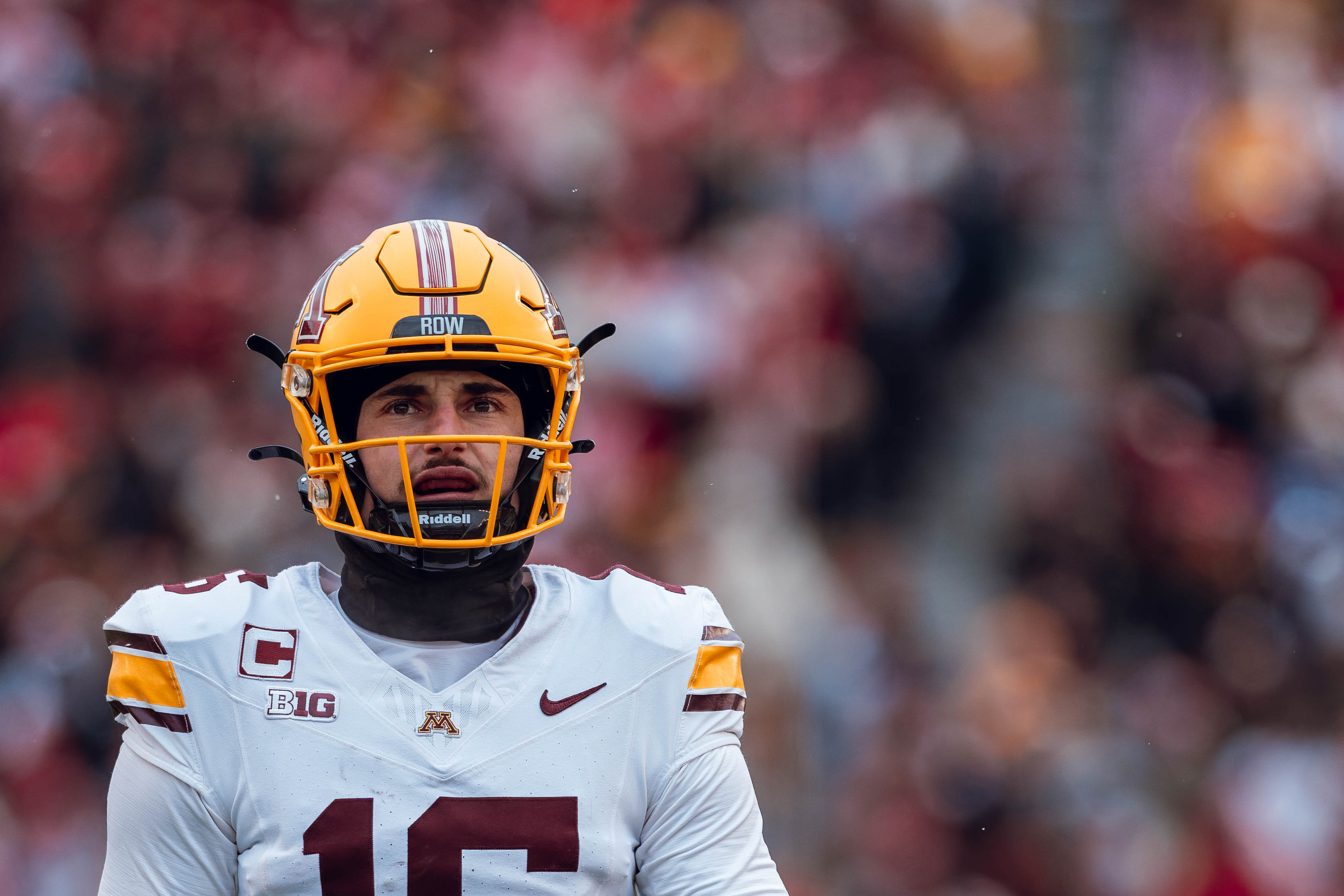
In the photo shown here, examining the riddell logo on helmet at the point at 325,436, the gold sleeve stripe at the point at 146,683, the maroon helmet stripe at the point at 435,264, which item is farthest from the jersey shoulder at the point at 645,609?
the gold sleeve stripe at the point at 146,683

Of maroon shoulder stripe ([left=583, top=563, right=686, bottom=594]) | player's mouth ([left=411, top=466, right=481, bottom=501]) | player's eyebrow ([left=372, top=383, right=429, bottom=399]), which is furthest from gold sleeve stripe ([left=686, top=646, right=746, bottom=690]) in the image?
player's eyebrow ([left=372, top=383, right=429, bottom=399])

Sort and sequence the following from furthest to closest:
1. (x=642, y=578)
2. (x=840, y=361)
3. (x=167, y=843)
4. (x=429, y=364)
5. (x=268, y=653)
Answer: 1. (x=840, y=361)
2. (x=642, y=578)
3. (x=429, y=364)
4. (x=268, y=653)
5. (x=167, y=843)

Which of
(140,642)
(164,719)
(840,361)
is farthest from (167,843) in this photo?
(840,361)

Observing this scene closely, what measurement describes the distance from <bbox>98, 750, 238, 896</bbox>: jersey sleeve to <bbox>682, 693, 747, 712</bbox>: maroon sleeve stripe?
0.62 m

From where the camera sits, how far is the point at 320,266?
485 cm

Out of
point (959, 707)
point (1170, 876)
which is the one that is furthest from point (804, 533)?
point (1170, 876)

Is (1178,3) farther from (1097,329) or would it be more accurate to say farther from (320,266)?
(320,266)

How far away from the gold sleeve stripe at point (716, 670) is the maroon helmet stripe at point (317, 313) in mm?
708

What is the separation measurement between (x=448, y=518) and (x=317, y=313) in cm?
39

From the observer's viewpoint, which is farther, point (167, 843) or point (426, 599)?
point (426, 599)

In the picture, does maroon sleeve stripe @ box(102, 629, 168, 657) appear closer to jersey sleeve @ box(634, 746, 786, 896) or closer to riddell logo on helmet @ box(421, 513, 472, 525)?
riddell logo on helmet @ box(421, 513, 472, 525)

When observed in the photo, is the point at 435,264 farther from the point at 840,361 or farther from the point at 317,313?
the point at 840,361

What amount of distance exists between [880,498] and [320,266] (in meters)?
1.97

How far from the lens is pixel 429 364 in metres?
2.08
